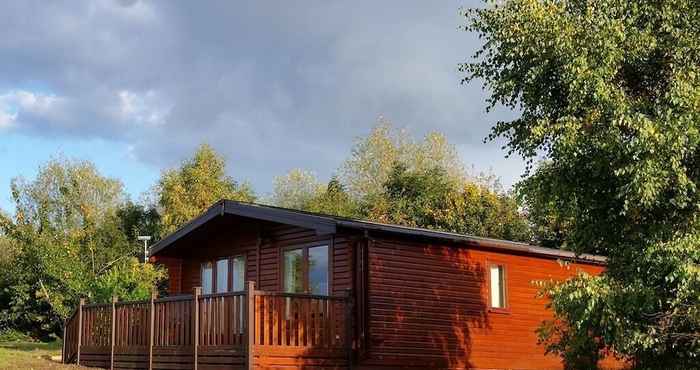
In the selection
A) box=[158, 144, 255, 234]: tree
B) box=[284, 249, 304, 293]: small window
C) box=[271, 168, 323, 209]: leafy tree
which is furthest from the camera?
box=[271, 168, 323, 209]: leafy tree

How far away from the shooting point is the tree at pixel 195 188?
4041 cm

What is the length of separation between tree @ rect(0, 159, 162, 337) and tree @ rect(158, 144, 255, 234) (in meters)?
3.06

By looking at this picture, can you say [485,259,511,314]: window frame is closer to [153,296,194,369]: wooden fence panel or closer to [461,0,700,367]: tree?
[461,0,700,367]: tree

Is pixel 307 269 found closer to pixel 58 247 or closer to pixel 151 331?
pixel 151 331

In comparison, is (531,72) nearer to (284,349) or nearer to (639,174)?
(639,174)

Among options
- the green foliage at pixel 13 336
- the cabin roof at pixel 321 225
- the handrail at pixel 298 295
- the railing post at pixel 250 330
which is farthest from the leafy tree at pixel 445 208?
the railing post at pixel 250 330

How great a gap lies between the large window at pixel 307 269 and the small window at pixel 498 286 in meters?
4.09

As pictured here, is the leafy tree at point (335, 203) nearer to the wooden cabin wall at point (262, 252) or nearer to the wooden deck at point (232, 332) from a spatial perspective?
the wooden cabin wall at point (262, 252)

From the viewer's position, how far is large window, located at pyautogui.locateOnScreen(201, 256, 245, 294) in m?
18.4

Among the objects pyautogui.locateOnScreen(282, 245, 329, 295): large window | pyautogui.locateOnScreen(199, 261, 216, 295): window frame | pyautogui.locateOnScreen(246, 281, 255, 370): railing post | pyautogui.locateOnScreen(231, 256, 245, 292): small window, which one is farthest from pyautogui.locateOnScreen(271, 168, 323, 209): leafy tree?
pyautogui.locateOnScreen(246, 281, 255, 370): railing post

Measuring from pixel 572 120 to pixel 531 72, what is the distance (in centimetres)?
96

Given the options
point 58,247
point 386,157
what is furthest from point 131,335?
point 386,157

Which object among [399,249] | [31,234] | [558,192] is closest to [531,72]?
[558,192]

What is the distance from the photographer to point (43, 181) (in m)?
43.5
